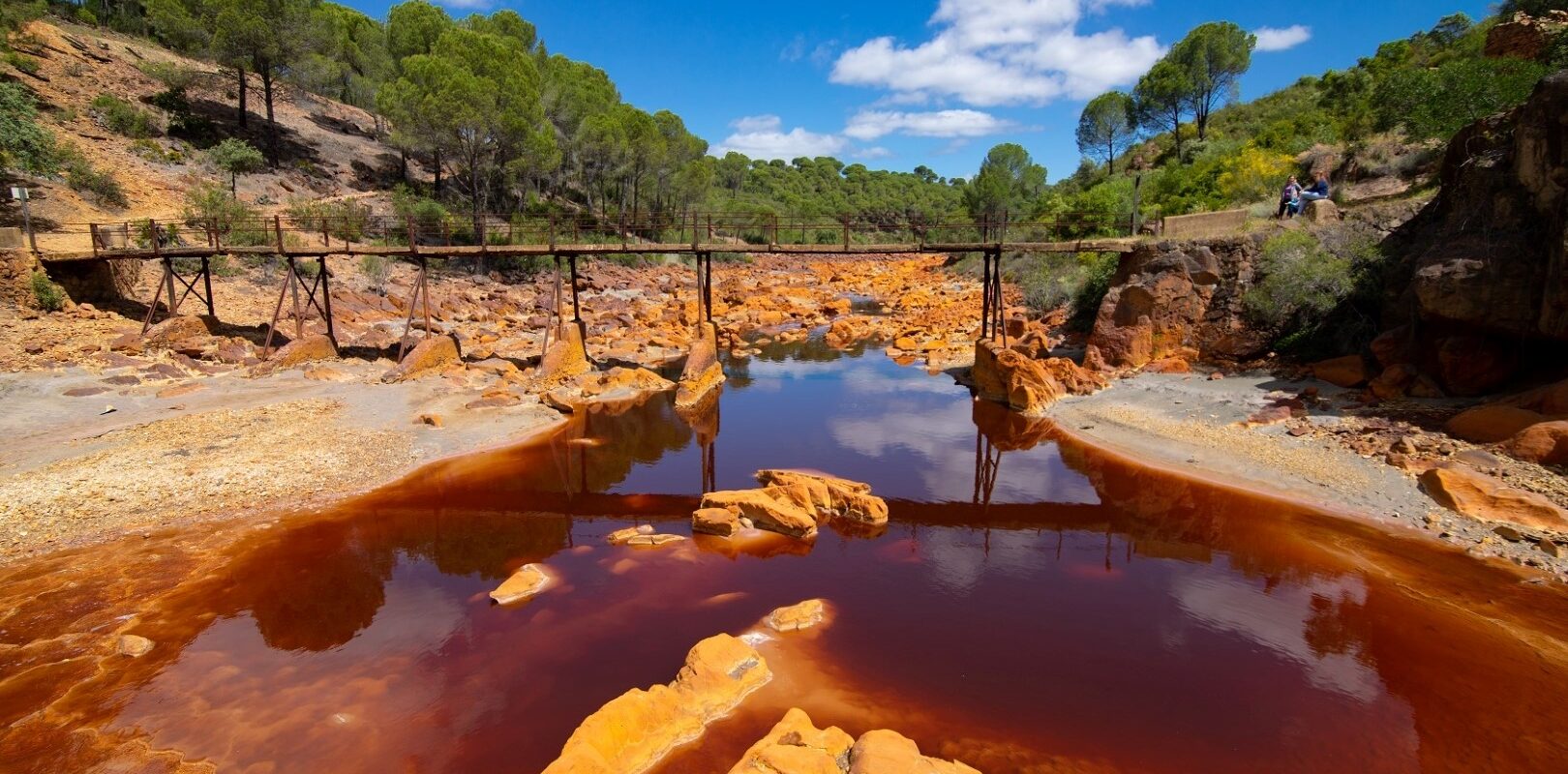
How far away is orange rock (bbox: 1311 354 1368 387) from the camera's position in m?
17.7

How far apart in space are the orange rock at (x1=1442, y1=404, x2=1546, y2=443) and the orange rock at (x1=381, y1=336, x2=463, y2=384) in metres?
25.3

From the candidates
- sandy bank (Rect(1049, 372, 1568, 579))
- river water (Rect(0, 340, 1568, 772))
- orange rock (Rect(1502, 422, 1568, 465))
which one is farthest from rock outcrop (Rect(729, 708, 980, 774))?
orange rock (Rect(1502, 422, 1568, 465))

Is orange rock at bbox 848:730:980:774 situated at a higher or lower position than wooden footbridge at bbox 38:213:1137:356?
lower

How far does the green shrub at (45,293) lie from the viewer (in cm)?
2144

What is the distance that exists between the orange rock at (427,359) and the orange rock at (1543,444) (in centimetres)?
2561


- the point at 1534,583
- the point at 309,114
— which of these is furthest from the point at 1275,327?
the point at 309,114

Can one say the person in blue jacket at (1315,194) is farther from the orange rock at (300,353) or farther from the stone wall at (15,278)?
the stone wall at (15,278)

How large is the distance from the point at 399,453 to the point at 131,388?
26.3ft

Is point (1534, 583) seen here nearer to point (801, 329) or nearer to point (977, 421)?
point (977, 421)

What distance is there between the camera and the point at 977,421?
20844mm

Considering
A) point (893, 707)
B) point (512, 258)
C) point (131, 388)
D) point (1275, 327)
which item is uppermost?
point (512, 258)

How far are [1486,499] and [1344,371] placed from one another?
6622 millimetres

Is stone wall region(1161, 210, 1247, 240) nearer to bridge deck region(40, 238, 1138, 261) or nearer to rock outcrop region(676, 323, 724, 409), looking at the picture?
bridge deck region(40, 238, 1138, 261)

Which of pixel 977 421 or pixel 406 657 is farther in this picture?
pixel 977 421
